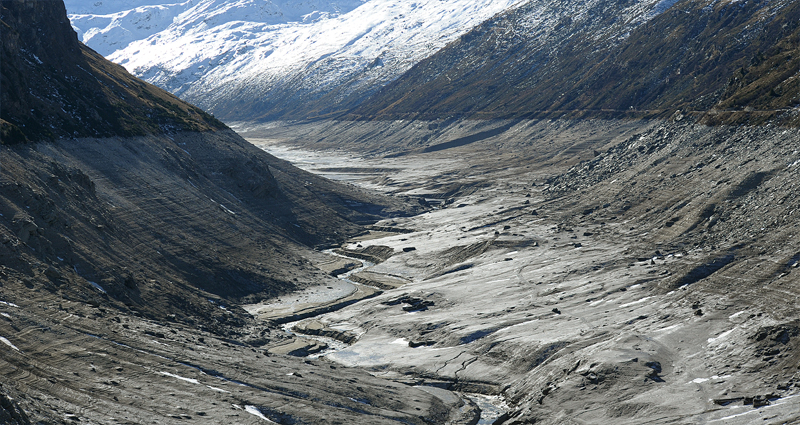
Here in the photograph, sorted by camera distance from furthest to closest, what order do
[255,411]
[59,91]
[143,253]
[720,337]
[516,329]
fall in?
[59,91]
[143,253]
[516,329]
[720,337]
[255,411]

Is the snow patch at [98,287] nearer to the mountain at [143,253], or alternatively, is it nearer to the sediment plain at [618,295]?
the mountain at [143,253]

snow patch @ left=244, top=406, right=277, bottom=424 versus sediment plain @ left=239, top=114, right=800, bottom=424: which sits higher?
snow patch @ left=244, top=406, right=277, bottom=424

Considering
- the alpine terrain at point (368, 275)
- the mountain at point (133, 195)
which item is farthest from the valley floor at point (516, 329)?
the mountain at point (133, 195)

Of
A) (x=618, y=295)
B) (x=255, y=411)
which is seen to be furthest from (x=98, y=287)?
(x=618, y=295)

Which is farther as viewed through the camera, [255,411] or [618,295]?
[618,295]

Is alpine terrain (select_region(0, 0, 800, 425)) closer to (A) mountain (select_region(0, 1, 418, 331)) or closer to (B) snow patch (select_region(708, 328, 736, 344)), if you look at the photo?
(B) snow patch (select_region(708, 328, 736, 344))

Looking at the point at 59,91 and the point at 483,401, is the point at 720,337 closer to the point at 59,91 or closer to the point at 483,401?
the point at 483,401

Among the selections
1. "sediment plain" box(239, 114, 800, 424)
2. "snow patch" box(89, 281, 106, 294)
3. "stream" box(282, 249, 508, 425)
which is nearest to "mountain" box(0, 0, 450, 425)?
"snow patch" box(89, 281, 106, 294)
